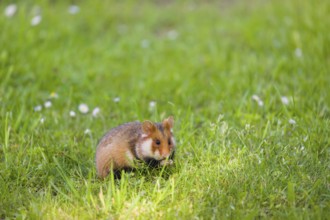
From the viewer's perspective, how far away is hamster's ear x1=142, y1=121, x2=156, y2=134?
374cm

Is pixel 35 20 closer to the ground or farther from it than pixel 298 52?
farther from it

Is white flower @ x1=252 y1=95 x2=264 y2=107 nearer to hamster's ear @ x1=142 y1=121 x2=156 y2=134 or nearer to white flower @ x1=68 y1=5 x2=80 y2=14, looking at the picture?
hamster's ear @ x1=142 y1=121 x2=156 y2=134

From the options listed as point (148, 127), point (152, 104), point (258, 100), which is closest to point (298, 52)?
point (258, 100)

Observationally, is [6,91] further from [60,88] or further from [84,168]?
[84,168]

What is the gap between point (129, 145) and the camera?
12.6 feet

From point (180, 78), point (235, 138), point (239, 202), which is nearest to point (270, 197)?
point (239, 202)

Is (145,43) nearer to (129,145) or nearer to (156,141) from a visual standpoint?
(129,145)

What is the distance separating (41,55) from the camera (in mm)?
6348

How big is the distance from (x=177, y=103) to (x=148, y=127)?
1764 millimetres

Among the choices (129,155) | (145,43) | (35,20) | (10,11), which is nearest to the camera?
(129,155)

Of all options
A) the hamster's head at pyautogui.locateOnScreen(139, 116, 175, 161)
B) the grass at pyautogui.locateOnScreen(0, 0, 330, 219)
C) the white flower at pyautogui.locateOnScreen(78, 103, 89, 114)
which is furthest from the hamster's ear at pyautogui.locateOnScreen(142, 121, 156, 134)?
the white flower at pyautogui.locateOnScreen(78, 103, 89, 114)

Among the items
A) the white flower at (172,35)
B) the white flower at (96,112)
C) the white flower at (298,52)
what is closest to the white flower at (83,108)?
the white flower at (96,112)

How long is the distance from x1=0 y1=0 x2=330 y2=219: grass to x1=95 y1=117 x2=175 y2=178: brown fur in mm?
119

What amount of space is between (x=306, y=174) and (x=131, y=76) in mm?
3053
